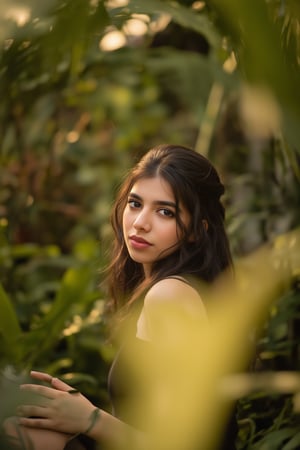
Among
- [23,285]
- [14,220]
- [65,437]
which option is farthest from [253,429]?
[23,285]

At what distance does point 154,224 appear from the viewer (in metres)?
1.52

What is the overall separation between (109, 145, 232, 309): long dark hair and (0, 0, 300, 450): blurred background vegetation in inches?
7.4

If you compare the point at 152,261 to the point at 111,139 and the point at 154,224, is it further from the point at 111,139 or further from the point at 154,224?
the point at 111,139

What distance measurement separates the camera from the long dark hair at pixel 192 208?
1.54 meters

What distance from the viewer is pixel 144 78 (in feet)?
11.8

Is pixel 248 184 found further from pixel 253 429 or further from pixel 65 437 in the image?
pixel 65 437

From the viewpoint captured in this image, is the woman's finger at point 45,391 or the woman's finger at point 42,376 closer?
the woman's finger at point 45,391

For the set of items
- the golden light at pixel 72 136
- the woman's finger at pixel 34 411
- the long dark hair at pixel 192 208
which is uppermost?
the woman's finger at pixel 34 411

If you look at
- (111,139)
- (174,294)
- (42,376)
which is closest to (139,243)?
(174,294)

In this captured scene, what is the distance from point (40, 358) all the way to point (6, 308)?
0.52 m

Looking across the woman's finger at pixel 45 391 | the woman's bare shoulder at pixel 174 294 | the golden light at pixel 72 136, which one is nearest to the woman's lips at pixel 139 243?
the woman's bare shoulder at pixel 174 294

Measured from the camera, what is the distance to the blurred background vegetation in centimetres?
80

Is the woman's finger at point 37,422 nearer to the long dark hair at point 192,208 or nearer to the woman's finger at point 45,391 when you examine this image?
the woman's finger at point 45,391

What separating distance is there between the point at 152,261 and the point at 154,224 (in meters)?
0.08
